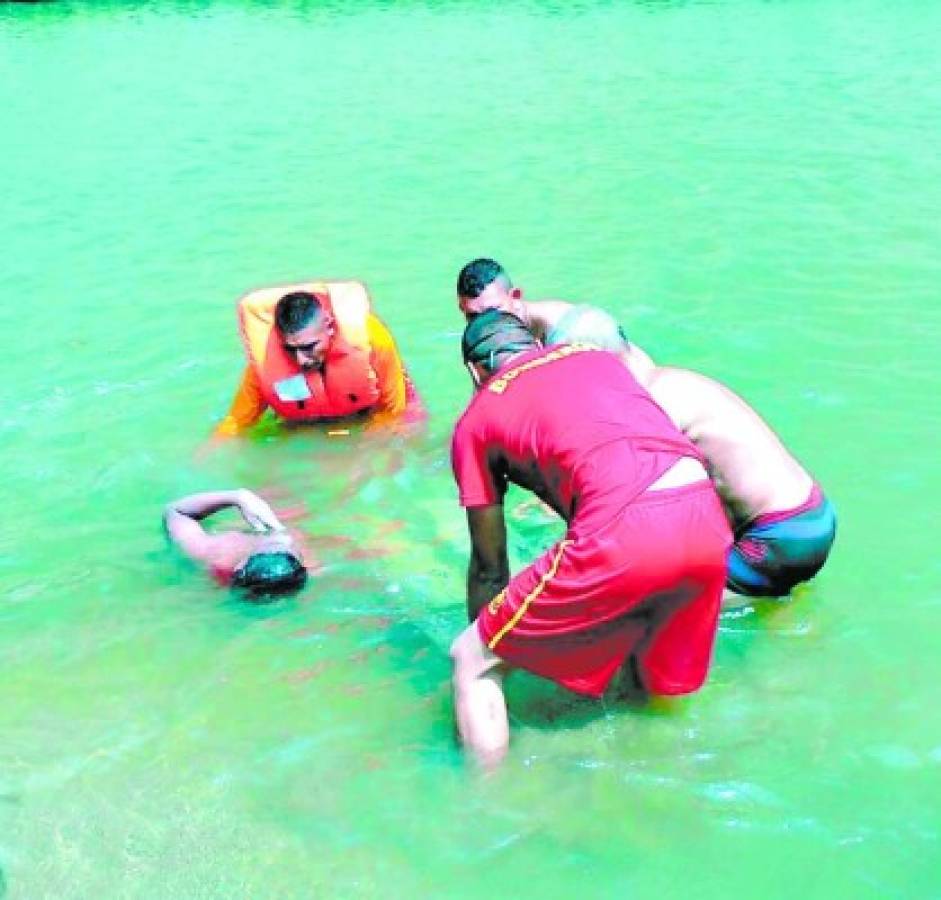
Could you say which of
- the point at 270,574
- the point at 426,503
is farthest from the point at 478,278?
the point at 270,574

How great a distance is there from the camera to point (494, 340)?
11.5ft

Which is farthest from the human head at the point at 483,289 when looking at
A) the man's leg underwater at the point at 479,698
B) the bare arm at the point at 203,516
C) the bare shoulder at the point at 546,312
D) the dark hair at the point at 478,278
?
the man's leg underwater at the point at 479,698

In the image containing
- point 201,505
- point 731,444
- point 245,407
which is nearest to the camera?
point 731,444

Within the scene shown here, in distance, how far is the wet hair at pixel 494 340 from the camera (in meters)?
3.49

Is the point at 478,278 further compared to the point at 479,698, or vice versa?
the point at 478,278

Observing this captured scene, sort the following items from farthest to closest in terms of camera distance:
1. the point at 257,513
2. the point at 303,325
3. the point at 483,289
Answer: the point at 303,325
the point at 257,513
the point at 483,289

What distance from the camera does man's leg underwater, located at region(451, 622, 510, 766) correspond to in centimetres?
340

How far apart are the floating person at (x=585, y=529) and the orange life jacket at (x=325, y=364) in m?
2.31

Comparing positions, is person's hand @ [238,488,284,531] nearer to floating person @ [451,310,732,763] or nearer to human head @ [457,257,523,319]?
human head @ [457,257,523,319]

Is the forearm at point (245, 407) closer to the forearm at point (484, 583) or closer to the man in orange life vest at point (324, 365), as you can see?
the man in orange life vest at point (324, 365)

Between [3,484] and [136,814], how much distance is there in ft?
9.13

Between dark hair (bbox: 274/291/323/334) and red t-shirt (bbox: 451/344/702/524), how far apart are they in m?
2.23

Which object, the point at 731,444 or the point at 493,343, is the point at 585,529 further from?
the point at 731,444

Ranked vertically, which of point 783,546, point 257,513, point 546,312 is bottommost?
point 257,513
